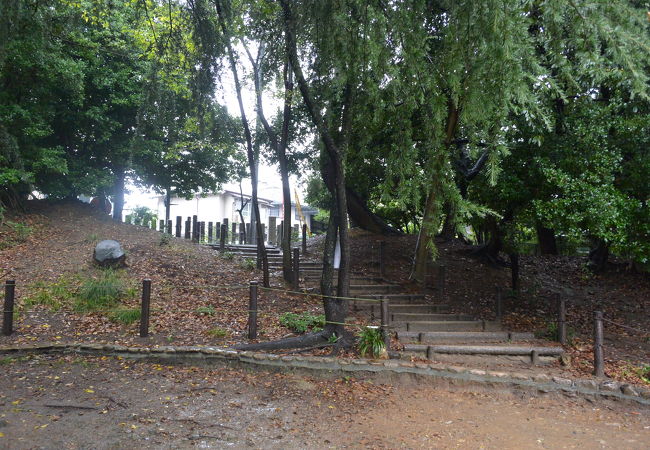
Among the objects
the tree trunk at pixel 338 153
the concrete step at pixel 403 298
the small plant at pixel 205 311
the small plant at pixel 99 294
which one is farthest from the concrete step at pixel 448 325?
the small plant at pixel 99 294

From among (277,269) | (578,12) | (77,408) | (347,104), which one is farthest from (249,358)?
(277,269)

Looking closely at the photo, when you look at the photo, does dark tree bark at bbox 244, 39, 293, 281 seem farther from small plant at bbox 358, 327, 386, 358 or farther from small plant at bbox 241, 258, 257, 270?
small plant at bbox 358, 327, 386, 358

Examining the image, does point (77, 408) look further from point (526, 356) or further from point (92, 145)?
point (92, 145)

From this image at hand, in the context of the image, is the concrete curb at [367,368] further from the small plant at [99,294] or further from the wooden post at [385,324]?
the small plant at [99,294]

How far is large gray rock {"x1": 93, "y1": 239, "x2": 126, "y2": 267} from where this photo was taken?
11156mm

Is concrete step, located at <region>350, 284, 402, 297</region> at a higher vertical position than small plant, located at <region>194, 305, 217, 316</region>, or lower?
higher

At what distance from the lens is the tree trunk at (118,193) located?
16.4 metres

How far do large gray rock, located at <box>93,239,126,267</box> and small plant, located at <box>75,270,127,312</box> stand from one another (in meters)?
1.24

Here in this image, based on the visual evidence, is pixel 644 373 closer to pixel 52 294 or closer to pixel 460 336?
pixel 460 336

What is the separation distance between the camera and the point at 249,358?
7.29 m

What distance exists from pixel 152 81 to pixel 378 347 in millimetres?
6673

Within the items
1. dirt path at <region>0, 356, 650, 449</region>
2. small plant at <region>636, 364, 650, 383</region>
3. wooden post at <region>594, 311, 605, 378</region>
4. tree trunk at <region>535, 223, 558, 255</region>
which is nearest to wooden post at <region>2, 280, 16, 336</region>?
dirt path at <region>0, 356, 650, 449</region>

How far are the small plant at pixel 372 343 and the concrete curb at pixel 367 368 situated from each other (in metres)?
0.25

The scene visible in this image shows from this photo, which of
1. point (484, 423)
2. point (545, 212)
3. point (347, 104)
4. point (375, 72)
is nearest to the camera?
point (484, 423)
